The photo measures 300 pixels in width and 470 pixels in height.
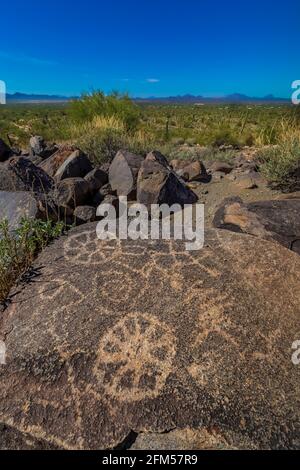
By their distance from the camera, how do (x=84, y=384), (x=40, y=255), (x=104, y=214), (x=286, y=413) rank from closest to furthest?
1. (x=286, y=413)
2. (x=84, y=384)
3. (x=40, y=255)
4. (x=104, y=214)

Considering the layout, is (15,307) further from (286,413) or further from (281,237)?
(281,237)

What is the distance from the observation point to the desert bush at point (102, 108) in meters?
11.5

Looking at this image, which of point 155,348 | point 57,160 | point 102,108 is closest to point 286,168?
point 57,160

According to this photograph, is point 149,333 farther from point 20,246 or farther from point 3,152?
point 3,152

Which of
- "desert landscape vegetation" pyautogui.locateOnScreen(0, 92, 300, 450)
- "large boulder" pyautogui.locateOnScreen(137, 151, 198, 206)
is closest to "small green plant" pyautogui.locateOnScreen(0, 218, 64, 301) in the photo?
"desert landscape vegetation" pyautogui.locateOnScreen(0, 92, 300, 450)

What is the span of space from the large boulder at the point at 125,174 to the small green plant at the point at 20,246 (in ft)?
6.04

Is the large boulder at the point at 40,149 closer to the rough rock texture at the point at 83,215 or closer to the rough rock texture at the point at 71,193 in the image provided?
the rough rock texture at the point at 71,193

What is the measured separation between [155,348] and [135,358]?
5.7 inches

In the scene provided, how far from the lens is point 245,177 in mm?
5711

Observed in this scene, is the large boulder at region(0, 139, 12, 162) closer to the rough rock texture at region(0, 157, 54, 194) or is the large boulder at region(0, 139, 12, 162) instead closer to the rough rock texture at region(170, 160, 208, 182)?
the rough rock texture at region(0, 157, 54, 194)

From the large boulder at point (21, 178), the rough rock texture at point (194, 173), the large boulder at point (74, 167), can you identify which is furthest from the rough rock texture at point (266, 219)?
the large boulder at point (74, 167)

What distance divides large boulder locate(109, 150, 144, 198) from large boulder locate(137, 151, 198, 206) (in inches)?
9.6
